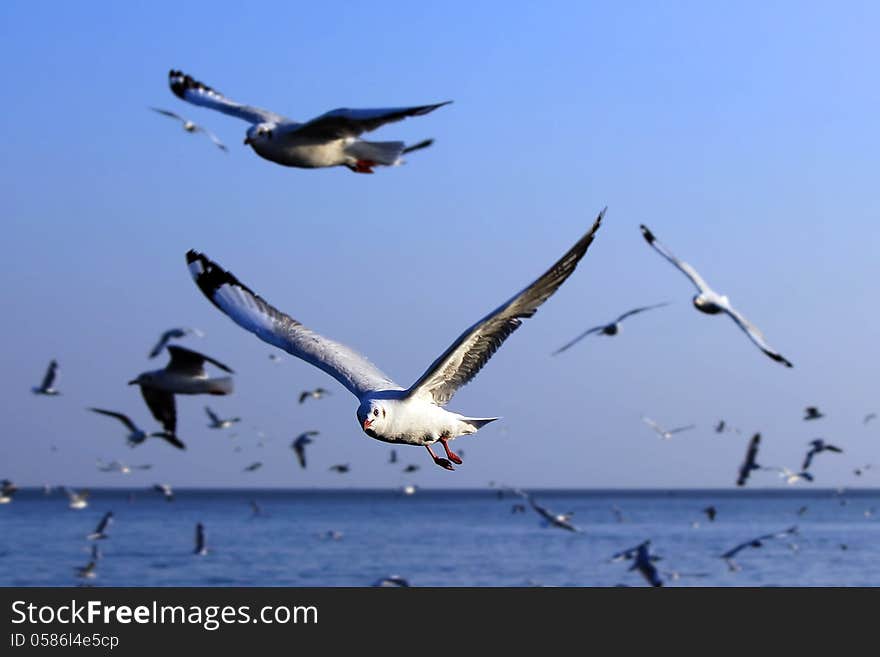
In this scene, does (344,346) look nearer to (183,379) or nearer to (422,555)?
(183,379)

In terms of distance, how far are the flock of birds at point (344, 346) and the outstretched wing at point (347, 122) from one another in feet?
0.03

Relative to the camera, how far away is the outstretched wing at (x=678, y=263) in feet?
55.4

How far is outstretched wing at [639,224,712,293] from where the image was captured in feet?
55.4

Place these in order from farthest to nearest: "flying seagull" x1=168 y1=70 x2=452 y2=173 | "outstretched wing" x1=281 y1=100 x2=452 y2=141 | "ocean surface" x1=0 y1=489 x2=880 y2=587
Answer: "ocean surface" x1=0 y1=489 x2=880 y2=587
"flying seagull" x1=168 y1=70 x2=452 y2=173
"outstretched wing" x1=281 y1=100 x2=452 y2=141

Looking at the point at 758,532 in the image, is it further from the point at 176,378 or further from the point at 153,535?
the point at 176,378

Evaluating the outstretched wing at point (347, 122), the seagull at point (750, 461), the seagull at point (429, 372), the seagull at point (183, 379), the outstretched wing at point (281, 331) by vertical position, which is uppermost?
the seagull at point (750, 461)

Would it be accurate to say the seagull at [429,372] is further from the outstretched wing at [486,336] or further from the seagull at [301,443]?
the seagull at [301,443]

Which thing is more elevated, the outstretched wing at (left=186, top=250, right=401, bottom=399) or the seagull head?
the outstretched wing at (left=186, top=250, right=401, bottom=399)

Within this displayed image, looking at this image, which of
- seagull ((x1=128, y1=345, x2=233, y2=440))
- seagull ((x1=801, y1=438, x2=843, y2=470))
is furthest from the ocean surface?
seagull ((x1=128, y1=345, x2=233, y2=440))

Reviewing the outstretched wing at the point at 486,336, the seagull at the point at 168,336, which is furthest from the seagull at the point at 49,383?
the outstretched wing at the point at 486,336

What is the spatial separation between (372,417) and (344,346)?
2330 millimetres

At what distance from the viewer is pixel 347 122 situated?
12.0 metres

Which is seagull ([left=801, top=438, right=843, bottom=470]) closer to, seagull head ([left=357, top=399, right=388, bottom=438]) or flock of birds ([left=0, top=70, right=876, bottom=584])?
flock of birds ([left=0, top=70, right=876, bottom=584])
